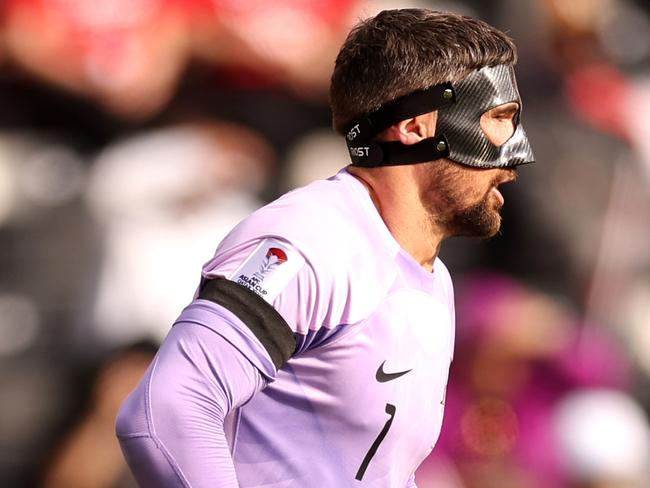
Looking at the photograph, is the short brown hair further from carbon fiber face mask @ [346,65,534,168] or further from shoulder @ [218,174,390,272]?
shoulder @ [218,174,390,272]

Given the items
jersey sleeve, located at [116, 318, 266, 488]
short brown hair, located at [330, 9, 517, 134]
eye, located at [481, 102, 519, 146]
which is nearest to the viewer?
jersey sleeve, located at [116, 318, 266, 488]

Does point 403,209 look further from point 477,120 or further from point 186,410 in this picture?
point 186,410

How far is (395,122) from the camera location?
2.44 m

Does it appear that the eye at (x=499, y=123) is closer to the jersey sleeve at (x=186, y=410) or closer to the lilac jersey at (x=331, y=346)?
the lilac jersey at (x=331, y=346)

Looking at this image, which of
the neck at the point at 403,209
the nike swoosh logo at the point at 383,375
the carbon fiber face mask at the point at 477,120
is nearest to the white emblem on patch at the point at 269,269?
the nike swoosh logo at the point at 383,375

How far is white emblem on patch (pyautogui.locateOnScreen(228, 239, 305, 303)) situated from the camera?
204 centimetres

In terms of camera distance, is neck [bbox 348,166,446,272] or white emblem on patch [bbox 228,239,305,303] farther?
neck [bbox 348,166,446,272]

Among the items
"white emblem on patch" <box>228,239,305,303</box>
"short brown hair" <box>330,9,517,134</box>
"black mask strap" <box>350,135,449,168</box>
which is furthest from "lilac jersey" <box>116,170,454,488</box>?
"short brown hair" <box>330,9,517,134</box>

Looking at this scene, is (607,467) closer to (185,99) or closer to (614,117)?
(614,117)

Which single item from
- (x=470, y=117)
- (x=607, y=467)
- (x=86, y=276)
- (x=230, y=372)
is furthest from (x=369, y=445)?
(x=607, y=467)

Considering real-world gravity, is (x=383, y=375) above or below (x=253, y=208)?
above

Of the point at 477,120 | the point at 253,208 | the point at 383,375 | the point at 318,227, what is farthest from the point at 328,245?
the point at 253,208

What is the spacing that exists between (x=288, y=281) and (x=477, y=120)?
2.18 feet

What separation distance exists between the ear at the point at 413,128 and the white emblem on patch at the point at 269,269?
0.47m
